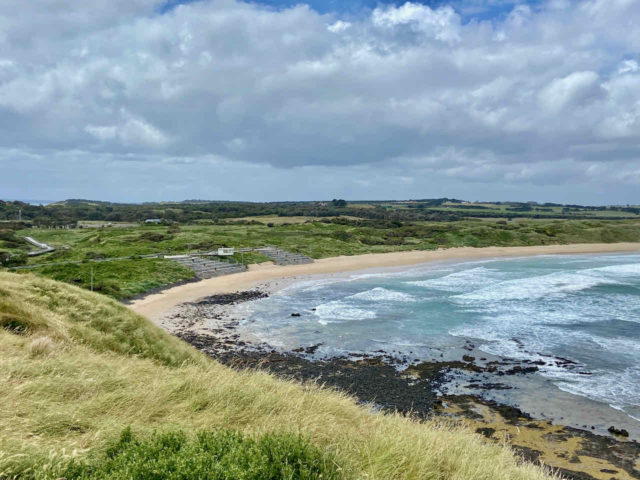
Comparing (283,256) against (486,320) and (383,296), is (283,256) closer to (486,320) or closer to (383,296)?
(383,296)

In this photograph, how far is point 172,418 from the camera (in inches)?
239

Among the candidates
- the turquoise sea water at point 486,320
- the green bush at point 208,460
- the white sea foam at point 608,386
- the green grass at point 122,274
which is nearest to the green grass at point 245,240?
the green grass at point 122,274

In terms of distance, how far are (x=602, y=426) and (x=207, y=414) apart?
1299 cm

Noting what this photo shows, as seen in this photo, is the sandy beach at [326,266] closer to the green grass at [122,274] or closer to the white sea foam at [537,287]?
the green grass at [122,274]

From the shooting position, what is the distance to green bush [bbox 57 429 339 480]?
4227 mm

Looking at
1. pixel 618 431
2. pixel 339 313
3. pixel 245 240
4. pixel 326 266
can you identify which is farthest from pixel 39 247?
pixel 618 431

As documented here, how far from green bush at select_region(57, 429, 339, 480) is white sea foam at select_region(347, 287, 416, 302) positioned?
97.5 feet

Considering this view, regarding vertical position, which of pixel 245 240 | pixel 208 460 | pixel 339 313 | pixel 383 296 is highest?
pixel 208 460

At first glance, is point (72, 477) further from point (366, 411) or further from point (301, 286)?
point (301, 286)

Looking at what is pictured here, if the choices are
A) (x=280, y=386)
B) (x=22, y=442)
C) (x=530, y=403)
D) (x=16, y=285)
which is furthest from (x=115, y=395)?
(x=530, y=403)

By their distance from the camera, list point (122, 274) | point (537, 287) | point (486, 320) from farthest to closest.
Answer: point (537, 287), point (122, 274), point (486, 320)

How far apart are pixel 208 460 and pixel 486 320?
25.8 meters

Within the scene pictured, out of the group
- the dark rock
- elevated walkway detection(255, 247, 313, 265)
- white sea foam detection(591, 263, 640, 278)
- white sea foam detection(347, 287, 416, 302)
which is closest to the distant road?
elevated walkway detection(255, 247, 313, 265)

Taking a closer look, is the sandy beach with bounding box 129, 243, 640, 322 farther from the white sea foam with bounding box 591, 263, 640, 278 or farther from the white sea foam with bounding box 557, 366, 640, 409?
the white sea foam with bounding box 557, 366, 640, 409
